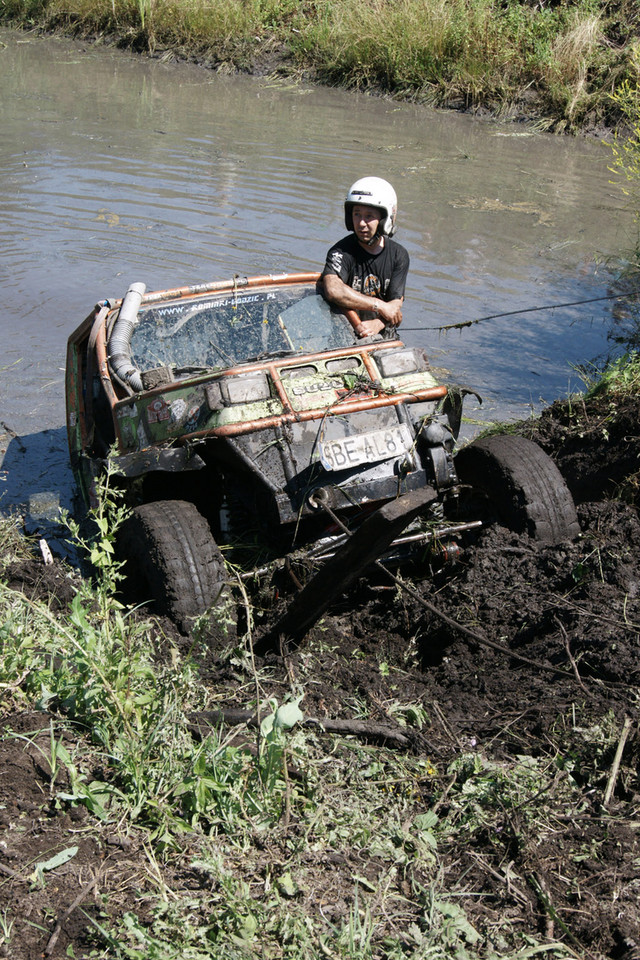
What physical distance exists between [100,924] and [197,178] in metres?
13.2

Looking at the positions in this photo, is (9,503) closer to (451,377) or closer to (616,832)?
(451,377)

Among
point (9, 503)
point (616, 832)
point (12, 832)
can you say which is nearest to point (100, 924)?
point (12, 832)

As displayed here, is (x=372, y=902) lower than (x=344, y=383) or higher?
lower

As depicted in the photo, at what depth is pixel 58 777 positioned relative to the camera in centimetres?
340

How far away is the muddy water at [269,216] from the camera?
31.9 feet

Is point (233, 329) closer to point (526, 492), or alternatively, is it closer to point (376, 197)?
point (376, 197)

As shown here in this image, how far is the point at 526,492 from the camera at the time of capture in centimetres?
539

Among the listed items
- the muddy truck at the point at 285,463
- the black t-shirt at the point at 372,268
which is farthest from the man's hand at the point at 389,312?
the muddy truck at the point at 285,463

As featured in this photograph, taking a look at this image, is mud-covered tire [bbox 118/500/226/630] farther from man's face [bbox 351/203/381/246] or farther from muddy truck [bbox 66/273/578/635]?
man's face [bbox 351/203/381/246]

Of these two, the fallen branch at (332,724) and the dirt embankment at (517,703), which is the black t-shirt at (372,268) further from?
the fallen branch at (332,724)

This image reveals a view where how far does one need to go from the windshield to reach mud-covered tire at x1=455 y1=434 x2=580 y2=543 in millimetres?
1349

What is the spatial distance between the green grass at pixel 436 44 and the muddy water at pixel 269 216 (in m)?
0.74

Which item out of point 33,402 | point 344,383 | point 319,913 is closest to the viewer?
point 319,913

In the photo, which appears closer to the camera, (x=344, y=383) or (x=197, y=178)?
(x=344, y=383)
